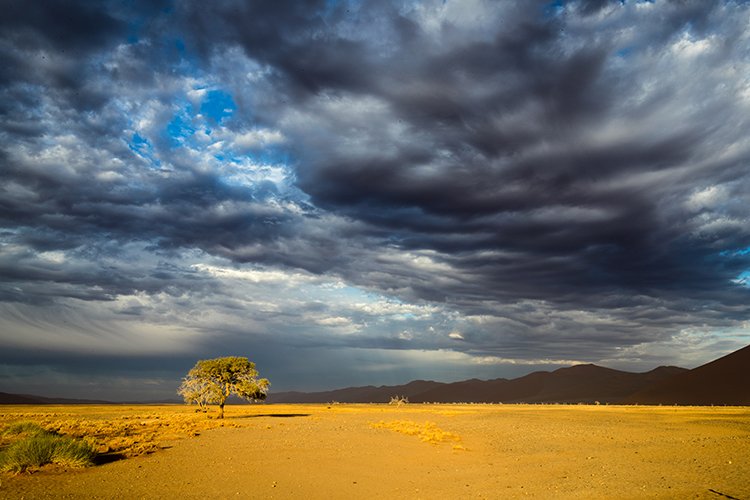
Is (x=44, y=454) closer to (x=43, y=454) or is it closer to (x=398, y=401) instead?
(x=43, y=454)

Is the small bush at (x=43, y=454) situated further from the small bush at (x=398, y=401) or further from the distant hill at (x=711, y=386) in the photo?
the distant hill at (x=711, y=386)

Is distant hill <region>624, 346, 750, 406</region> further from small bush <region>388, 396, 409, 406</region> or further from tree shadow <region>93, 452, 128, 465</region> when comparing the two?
tree shadow <region>93, 452, 128, 465</region>

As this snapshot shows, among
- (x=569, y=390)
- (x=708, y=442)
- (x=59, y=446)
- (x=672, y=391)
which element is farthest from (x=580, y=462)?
(x=569, y=390)

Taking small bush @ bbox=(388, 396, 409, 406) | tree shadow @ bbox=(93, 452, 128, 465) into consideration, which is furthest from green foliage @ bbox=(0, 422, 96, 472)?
small bush @ bbox=(388, 396, 409, 406)

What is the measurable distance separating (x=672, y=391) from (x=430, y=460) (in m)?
112

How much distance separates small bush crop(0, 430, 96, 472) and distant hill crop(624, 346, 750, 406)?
10397 centimetres

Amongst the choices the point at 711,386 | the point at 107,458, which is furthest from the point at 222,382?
the point at 711,386

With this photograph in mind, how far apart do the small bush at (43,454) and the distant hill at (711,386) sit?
4093 inches

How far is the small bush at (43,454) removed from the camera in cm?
1484

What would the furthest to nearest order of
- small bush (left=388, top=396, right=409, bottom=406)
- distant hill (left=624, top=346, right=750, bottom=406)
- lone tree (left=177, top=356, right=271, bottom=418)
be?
distant hill (left=624, top=346, right=750, bottom=406)
small bush (left=388, top=396, right=409, bottom=406)
lone tree (left=177, top=356, right=271, bottom=418)

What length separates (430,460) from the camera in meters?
19.2

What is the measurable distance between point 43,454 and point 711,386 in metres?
120

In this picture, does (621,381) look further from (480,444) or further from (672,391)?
(480,444)

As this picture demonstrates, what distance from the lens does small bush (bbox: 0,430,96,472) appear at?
1484 centimetres
